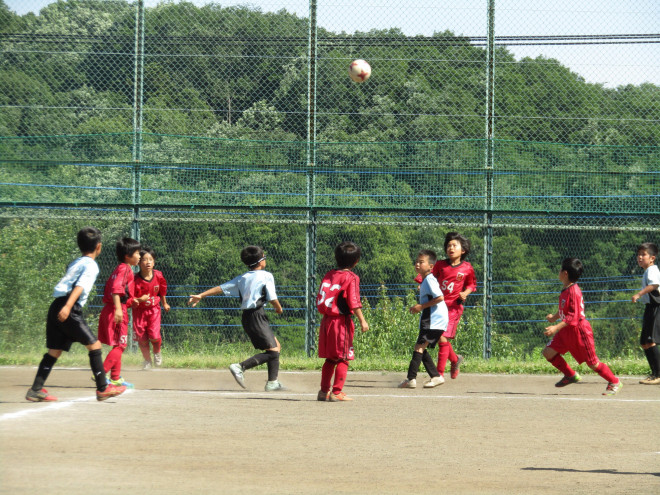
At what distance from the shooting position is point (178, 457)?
18.4ft

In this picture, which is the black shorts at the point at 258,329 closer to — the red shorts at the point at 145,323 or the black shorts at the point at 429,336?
the black shorts at the point at 429,336

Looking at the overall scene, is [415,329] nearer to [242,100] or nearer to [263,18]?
[242,100]

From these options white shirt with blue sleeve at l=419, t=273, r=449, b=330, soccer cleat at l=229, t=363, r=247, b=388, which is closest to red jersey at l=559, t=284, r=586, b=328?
white shirt with blue sleeve at l=419, t=273, r=449, b=330

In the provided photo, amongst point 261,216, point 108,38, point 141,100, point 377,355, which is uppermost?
point 108,38

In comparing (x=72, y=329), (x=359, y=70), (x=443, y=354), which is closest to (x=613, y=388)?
(x=443, y=354)

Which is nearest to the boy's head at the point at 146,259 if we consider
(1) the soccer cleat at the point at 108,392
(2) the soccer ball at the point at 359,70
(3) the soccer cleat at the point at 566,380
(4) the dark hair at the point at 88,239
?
(4) the dark hair at the point at 88,239

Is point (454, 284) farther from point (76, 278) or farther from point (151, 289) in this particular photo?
point (76, 278)

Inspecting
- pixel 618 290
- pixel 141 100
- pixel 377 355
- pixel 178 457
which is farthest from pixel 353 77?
pixel 178 457

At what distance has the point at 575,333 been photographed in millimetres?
9141

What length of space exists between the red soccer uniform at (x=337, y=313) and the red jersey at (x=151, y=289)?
10.3 ft

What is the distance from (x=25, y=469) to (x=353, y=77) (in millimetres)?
8898

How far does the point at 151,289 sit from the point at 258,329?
2353 millimetres

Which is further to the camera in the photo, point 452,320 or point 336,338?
point 452,320

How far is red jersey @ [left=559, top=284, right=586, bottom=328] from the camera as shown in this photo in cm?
919
